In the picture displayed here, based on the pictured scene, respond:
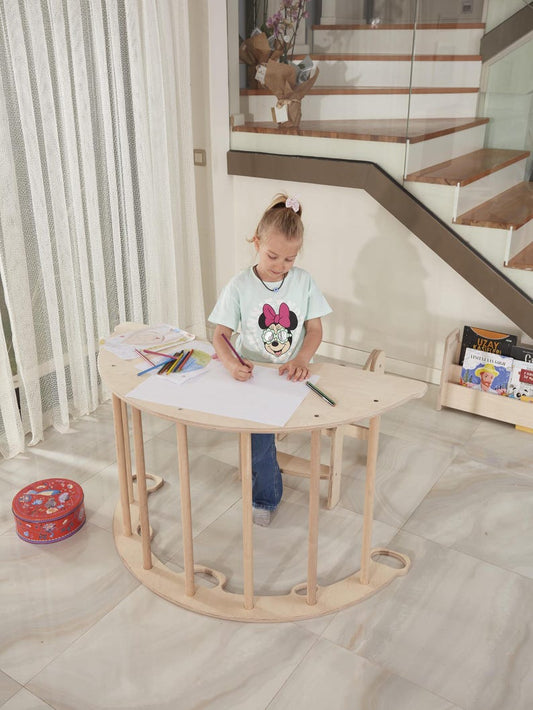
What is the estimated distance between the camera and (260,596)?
6.31 feet

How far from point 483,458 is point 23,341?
6.11ft

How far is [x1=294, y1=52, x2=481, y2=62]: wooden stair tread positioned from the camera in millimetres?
2854

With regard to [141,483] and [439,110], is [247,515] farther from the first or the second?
[439,110]

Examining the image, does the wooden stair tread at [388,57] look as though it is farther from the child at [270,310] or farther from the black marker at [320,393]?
the black marker at [320,393]

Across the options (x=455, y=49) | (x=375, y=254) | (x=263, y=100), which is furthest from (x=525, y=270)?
(x=263, y=100)

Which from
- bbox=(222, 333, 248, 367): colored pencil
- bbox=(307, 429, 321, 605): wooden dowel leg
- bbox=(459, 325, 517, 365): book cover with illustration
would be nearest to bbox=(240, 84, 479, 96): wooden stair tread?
bbox=(459, 325, 517, 365): book cover with illustration

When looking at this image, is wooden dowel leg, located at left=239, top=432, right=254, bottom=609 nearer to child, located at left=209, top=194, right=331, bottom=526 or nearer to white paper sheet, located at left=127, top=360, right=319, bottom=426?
white paper sheet, located at left=127, top=360, right=319, bottom=426

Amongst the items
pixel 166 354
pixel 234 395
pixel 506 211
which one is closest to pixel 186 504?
pixel 234 395

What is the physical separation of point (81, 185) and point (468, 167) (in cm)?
166

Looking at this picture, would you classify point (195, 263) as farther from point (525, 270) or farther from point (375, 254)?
point (525, 270)

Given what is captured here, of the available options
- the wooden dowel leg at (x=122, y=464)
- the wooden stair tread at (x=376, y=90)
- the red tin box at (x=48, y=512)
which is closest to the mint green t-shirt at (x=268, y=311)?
the wooden dowel leg at (x=122, y=464)

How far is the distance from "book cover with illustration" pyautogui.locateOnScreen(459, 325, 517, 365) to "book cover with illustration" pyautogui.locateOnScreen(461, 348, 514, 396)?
32 mm

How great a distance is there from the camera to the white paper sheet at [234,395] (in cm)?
163

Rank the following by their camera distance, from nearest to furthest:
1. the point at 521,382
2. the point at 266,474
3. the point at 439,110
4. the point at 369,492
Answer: the point at 369,492 → the point at 266,474 → the point at 521,382 → the point at 439,110
